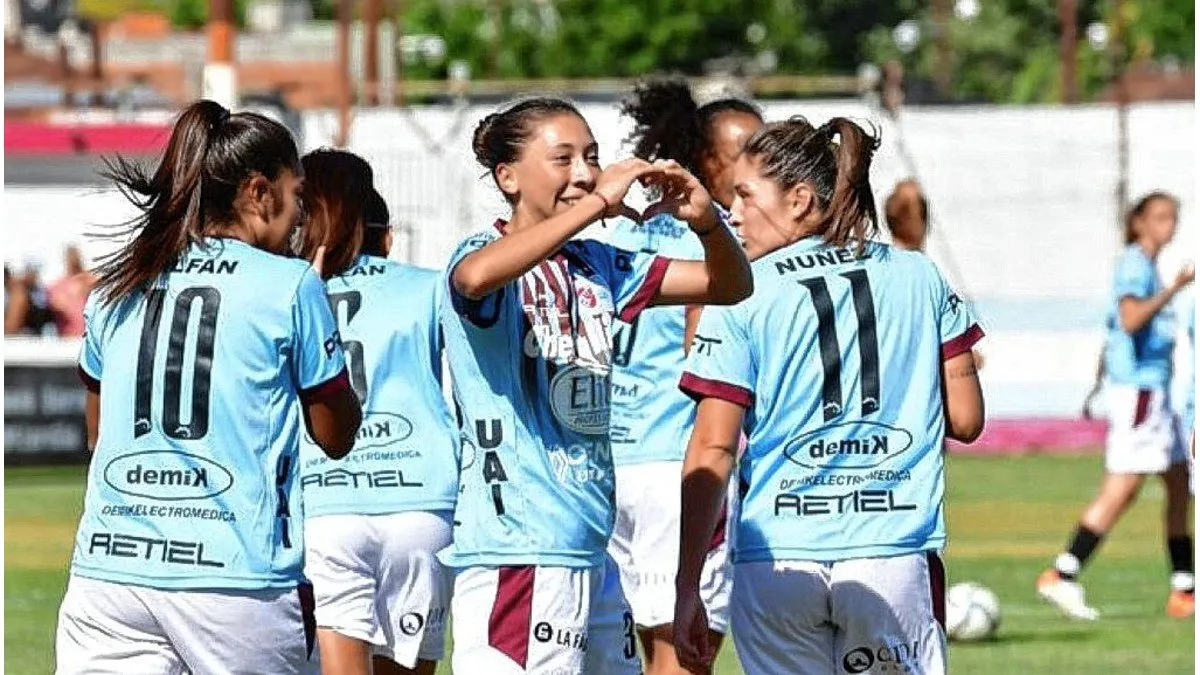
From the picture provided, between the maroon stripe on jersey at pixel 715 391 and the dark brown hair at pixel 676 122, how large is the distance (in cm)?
283

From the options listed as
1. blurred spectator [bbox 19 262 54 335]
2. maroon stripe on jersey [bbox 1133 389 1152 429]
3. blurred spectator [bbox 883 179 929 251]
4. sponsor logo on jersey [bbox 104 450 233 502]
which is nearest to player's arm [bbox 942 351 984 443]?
sponsor logo on jersey [bbox 104 450 233 502]

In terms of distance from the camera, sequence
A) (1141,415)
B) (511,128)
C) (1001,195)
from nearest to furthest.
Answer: (511,128) < (1141,415) < (1001,195)

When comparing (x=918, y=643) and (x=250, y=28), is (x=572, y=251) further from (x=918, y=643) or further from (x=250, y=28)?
(x=250, y=28)

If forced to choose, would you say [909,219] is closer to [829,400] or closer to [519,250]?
[829,400]

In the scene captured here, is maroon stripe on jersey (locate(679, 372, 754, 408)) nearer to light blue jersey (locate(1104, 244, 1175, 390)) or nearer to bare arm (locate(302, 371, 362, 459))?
bare arm (locate(302, 371, 362, 459))

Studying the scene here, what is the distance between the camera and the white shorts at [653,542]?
970 cm

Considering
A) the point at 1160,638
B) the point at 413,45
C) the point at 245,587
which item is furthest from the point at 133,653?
the point at 413,45

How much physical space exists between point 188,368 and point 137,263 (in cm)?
31

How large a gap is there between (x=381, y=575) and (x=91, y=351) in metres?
2.22

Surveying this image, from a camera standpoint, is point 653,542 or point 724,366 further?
point 653,542

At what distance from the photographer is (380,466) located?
28.6 feet

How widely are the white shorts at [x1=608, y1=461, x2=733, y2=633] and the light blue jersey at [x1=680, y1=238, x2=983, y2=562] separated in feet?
8.30

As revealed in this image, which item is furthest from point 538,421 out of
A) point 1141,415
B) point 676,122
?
point 1141,415

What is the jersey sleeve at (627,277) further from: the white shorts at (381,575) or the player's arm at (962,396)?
the white shorts at (381,575)
